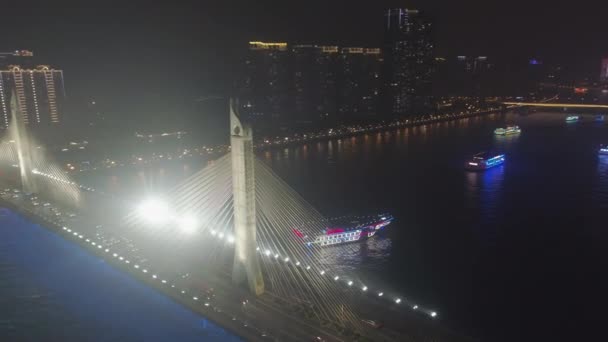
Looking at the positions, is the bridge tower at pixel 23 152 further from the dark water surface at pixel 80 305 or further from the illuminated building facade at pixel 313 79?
the illuminated building facade at pixel 313 79

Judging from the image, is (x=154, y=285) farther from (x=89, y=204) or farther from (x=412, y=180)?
(x=412, y=180)

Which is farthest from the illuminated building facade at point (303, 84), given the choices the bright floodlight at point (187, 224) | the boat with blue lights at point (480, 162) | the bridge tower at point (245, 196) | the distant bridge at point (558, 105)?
the bridge tower at point (245, 196)

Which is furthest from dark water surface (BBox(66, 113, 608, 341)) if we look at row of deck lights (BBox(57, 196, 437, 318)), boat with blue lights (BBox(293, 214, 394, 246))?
row of deck lights (BBox(57, 196, 437, 318))

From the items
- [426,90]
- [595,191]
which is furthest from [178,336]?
[426,90]

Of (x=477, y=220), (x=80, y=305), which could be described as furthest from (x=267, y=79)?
(x=80, y=305)

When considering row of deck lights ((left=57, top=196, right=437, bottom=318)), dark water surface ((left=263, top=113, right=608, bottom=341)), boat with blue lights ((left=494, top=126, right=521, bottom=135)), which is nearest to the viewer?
row of deck lights ((left=57, top=196, right=437, bottom=318))

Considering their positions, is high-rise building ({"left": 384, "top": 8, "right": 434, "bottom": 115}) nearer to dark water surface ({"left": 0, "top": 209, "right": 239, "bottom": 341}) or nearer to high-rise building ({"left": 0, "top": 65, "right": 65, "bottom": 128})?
high-rise building ({"left": 0, "top": 65, "right": 65, "bottom": 128})
